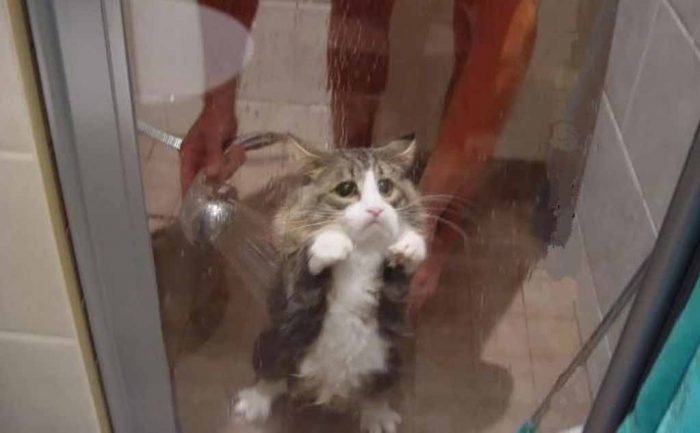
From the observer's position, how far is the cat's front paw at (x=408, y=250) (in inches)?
36.0

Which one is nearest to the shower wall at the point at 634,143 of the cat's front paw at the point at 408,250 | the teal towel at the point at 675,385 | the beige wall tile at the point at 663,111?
the beige wall tile at the point at 663,111

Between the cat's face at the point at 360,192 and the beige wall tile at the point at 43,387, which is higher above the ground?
the cat's face at the point at 360,192

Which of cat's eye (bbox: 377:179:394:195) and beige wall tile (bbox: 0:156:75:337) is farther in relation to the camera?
cat's eye (bbox: 377:179:394:195)

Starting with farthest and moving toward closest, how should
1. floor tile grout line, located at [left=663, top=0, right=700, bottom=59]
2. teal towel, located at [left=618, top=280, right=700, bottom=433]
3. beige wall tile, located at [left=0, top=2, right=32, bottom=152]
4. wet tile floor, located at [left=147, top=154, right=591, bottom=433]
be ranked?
wet tile floor, located at [left=147, top=154, right=591, bottom=433], floor tile grout line, located at [left=663, top=0, right=700, bottom=59], beige wall tile, located at [left=0, top=2, right=32, bottom=152], teal towel, located at [left=618, top=280, right=700, bottom=433]

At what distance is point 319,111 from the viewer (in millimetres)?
891

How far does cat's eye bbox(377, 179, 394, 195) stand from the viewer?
34.7 inches

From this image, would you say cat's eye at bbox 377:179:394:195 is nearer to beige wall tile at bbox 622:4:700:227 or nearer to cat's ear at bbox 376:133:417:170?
cat's ear at bbox 376:133:417:170

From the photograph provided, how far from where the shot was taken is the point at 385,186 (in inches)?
34.8

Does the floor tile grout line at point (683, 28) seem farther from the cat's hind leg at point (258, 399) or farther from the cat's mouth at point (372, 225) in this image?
the cat's hind leg at point (258, 399)

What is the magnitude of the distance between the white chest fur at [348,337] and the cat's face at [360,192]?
35 mm

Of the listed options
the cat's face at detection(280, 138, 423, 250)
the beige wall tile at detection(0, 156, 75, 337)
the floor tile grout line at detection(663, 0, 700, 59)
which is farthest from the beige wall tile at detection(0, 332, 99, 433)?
the floor tile grout line at detection(663, 0, 700, 59)

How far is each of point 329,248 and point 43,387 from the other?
336mm

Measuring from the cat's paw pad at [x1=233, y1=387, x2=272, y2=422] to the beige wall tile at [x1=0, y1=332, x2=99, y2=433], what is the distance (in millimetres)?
178

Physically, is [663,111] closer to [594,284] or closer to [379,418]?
[594,284]
